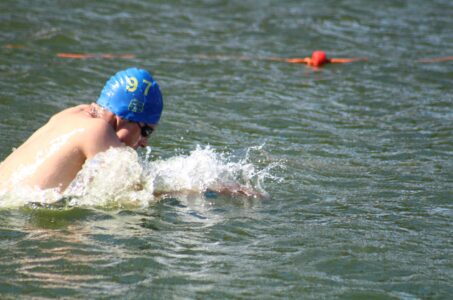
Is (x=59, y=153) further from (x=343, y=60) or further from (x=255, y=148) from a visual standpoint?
(x=343, y=60)

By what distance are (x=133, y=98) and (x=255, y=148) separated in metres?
2.53

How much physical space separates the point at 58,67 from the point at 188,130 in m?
3.39

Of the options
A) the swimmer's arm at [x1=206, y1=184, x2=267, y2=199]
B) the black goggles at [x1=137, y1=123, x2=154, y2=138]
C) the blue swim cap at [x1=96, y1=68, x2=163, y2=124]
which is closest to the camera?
the blue swim cap at [x1=96, y1=68, x2=163, y2=124]

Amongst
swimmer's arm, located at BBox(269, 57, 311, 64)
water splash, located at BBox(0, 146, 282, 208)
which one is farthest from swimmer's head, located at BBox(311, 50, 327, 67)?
water splash, located at BBox(0, 146, 282, 208)

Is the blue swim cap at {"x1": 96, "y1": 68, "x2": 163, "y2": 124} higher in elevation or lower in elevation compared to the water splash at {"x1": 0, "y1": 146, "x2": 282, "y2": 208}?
higher

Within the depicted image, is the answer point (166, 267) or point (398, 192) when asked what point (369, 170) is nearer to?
point (398, 192)

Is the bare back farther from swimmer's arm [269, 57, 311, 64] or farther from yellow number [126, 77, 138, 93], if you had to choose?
swimmer's arm [269, 57, 311, 64]

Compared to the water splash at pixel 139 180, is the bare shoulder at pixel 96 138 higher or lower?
higher

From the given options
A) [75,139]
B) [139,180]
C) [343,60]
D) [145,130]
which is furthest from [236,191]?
[343,60]

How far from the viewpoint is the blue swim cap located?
24.6 ft

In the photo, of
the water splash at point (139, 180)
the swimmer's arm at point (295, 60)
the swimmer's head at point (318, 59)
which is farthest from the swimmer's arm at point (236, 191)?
the swimmer's arm at point (295, 60)

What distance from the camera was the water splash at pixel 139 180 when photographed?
7.23 m

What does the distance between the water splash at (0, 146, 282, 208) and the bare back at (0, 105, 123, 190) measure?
7 cm

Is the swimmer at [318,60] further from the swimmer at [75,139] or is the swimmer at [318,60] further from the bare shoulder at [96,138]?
the bare shoulder at [96,138]
